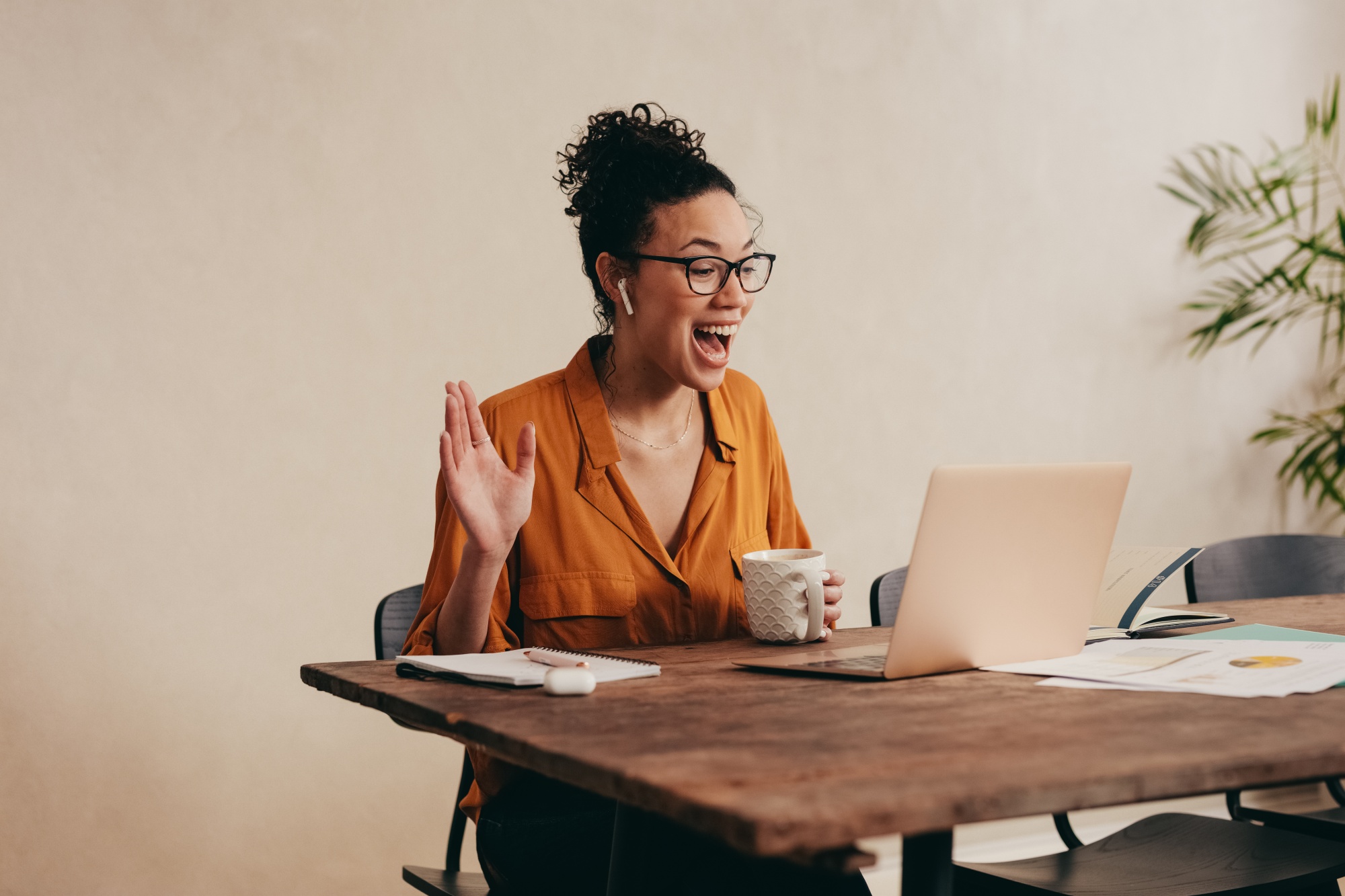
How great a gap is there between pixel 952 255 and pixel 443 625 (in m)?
2.41

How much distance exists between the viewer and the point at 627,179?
1.76 meters

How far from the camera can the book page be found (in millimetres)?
1486

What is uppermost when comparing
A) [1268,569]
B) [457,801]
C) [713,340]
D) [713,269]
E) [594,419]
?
[713,269]

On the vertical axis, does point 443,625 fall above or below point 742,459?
below

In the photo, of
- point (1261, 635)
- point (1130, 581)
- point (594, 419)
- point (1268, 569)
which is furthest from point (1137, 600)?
point (1268, 569)

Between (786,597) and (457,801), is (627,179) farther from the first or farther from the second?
(457,801)

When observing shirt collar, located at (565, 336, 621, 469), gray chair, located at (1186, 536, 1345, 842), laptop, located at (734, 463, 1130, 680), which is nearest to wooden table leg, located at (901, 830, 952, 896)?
laptop, located at (734, 463, 1130, 680)

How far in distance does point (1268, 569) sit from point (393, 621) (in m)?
2.02

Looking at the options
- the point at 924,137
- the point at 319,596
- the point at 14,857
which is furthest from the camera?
the point at 924,137

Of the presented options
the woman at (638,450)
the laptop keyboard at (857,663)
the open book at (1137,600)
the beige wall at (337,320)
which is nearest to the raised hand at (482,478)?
the woman at (638,450)

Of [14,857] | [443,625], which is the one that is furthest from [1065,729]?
[14,857]

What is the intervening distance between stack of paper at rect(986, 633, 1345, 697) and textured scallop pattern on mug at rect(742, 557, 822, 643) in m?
0.30

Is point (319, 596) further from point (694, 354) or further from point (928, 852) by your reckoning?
point (928, 852)

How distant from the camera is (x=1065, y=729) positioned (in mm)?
851
